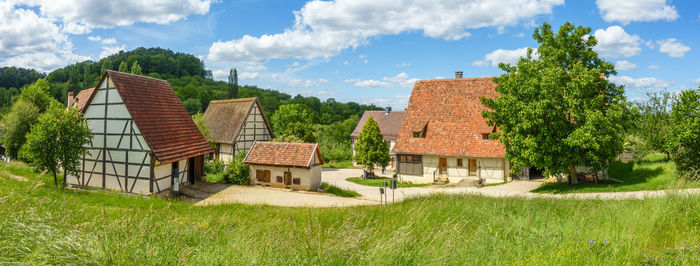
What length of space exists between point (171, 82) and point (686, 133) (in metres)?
109

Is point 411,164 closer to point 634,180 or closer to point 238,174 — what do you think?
point 238,174

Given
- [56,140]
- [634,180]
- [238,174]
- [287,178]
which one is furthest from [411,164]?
[56,140]

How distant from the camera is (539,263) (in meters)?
4.10

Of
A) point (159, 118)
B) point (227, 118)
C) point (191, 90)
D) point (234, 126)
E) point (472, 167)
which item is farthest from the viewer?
point (191, 90)

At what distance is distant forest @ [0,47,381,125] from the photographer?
78625 millimetres

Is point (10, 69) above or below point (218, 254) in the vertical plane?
above

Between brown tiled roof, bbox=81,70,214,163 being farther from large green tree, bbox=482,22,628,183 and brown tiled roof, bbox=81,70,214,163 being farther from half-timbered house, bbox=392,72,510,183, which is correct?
large green tree, bbox=482,22,628,183

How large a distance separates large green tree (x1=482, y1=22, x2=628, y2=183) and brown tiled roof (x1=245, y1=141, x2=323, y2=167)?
11.0 metres

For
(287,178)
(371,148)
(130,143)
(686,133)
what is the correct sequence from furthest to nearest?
(371,148) < (287,178) < (130,143) < (686,133)

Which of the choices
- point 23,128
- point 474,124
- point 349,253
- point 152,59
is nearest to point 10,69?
point 152,59

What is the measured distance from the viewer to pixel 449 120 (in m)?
27.4

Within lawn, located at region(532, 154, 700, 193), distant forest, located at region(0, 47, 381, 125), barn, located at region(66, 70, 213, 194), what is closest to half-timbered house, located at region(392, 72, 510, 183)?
lawn, located at region(532, 154, 700, 193)

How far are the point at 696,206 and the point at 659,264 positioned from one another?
402 cm

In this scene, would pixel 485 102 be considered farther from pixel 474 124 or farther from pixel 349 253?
pixel 349 253
